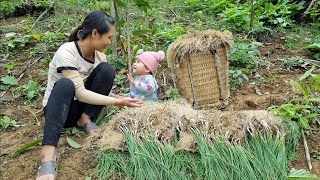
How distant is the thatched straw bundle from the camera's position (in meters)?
2.69

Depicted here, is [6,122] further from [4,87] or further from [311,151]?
[311,151]

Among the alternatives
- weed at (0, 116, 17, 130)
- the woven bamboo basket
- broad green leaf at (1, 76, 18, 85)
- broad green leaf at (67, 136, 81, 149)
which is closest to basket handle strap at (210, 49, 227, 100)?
the woven bamboo basket

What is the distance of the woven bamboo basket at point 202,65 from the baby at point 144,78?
0.17 meters

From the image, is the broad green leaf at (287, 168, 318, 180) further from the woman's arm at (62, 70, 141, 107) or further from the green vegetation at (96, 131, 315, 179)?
the woman's arm at (62, 70, 141, 107)

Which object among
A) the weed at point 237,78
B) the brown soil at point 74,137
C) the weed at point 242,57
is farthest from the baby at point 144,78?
the weed at point 242,57

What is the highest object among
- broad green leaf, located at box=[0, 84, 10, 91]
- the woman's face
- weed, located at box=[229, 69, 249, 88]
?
the woman's face

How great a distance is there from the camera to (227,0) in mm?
6152

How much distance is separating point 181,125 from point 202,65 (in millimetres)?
860

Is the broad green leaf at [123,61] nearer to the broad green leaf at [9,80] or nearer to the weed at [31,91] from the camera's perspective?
the weed at [31,91]

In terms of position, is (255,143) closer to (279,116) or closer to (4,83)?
(279,116)

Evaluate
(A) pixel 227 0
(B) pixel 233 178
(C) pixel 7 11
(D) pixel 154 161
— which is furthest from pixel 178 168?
(C) pixel 7 11

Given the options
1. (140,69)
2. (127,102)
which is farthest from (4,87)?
(127,102)

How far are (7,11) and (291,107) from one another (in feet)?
16.5

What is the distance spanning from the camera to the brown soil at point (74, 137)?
266 cm
